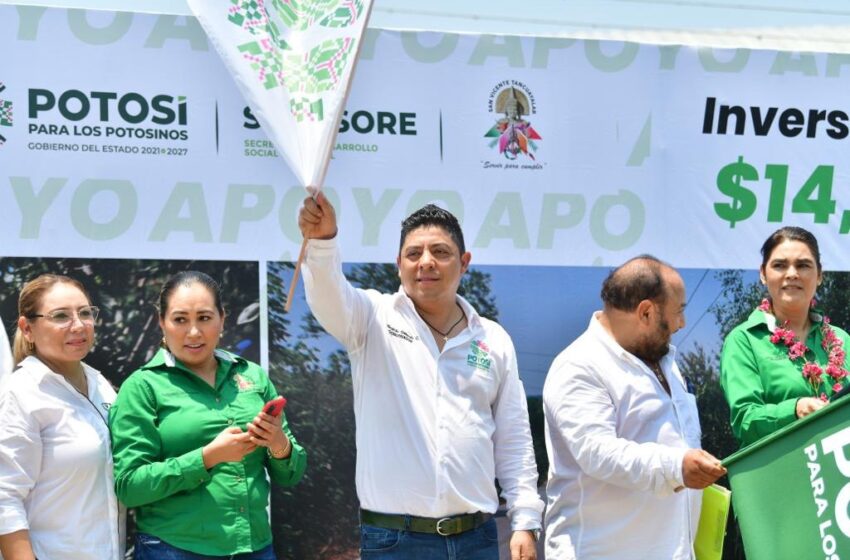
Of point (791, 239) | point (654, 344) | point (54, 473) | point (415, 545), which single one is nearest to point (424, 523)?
point (415, 545)

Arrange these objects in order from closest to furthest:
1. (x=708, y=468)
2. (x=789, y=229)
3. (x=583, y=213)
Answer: (x=708, y=468) < (x=789, y=229) < (x=583, y=213)

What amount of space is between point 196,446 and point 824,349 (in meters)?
2.22

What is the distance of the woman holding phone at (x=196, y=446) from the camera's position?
2.91 m

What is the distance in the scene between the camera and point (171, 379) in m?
3.11

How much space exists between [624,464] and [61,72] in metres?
2.57

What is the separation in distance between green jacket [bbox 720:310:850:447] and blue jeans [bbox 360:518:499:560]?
1.13m

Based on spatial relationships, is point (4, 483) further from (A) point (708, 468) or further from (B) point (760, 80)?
(B) point (760, 80)

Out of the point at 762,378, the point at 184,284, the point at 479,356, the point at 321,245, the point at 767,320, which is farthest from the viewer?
the point at 767,320

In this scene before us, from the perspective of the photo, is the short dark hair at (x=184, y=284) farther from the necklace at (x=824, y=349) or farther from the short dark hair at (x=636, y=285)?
the necklace at (x=824, y=349)

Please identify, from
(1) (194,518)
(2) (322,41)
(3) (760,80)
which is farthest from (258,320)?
(3) (760,80)

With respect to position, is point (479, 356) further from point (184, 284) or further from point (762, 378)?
point (762, 378)

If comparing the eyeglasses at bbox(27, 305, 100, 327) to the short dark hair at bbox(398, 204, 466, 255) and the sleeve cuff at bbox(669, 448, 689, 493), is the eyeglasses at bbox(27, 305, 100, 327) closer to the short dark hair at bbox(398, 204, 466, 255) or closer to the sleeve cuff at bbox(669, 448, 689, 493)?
the short dark hair at bbox(398, 204, 466, 255)

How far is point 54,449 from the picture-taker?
9.63 ft

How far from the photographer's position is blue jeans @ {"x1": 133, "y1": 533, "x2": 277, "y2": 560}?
2934 millimetres
